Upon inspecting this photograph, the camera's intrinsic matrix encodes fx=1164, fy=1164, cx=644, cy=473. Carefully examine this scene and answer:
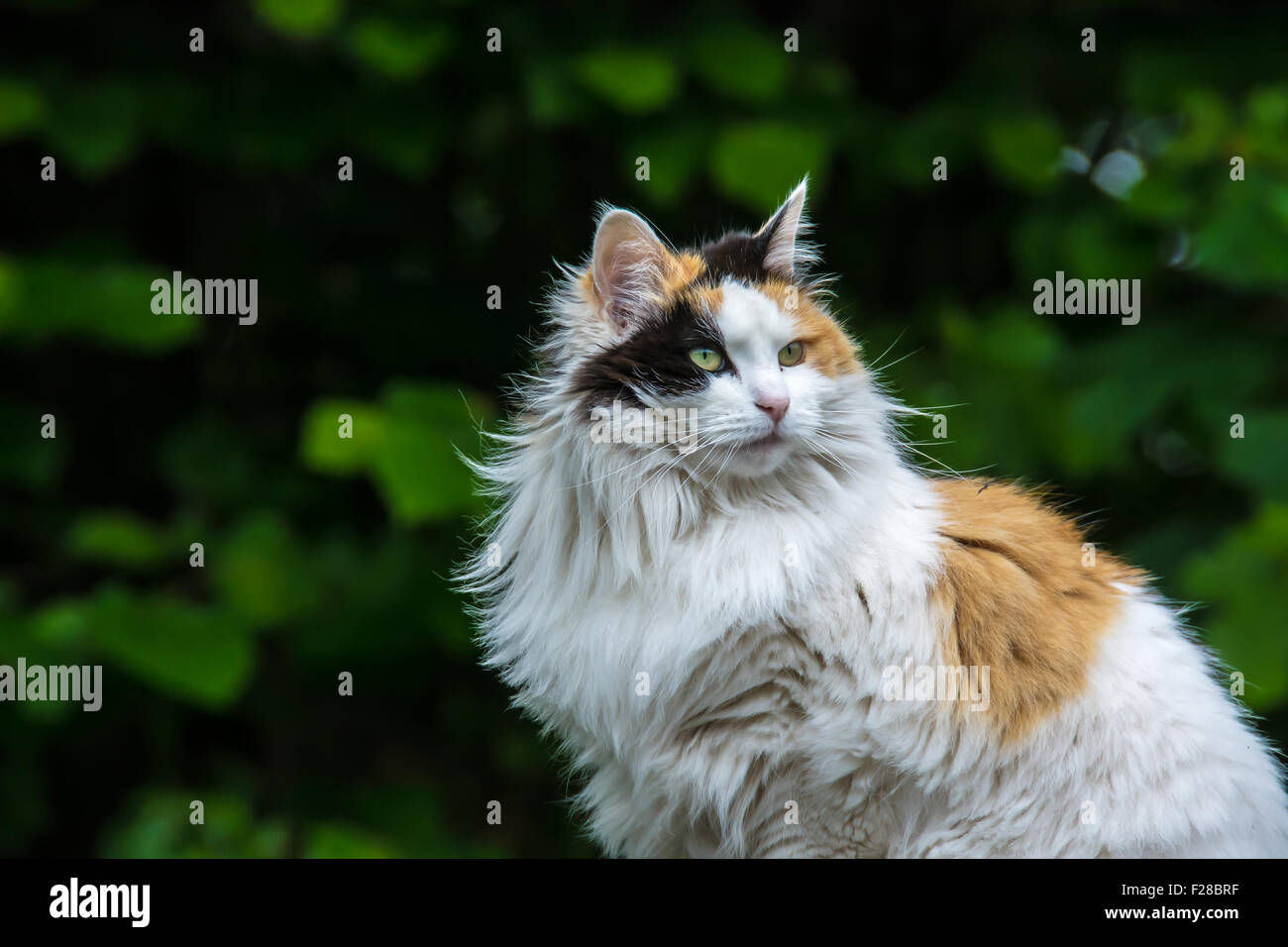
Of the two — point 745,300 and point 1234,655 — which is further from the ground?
point 745,300

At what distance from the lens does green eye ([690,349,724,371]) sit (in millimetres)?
2242

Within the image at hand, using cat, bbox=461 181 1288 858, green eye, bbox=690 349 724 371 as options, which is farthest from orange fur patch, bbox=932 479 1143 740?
green eye, bbox=690 349 724 371

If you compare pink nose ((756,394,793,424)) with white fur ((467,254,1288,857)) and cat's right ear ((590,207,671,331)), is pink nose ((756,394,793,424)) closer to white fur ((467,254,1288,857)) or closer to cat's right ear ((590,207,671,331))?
white fur ((467,254,1288,857))

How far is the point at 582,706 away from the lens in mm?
2475

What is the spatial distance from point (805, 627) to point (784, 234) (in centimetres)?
83

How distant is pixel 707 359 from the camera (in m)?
2.26

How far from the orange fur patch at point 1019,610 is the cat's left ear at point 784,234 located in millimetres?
641

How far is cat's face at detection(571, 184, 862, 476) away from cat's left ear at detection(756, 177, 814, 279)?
90mm

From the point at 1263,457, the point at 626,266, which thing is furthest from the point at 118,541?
the point at 1263,457

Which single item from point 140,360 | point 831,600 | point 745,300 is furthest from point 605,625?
point 140,360

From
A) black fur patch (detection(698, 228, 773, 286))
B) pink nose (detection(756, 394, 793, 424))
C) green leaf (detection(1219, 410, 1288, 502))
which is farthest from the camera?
green leaf (detection(1219, 410, 1288, 502))

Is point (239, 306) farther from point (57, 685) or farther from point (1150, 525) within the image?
point (1150, 525)

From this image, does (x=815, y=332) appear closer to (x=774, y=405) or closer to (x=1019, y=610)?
(x=774, y=405)

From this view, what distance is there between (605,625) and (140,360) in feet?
14.1
